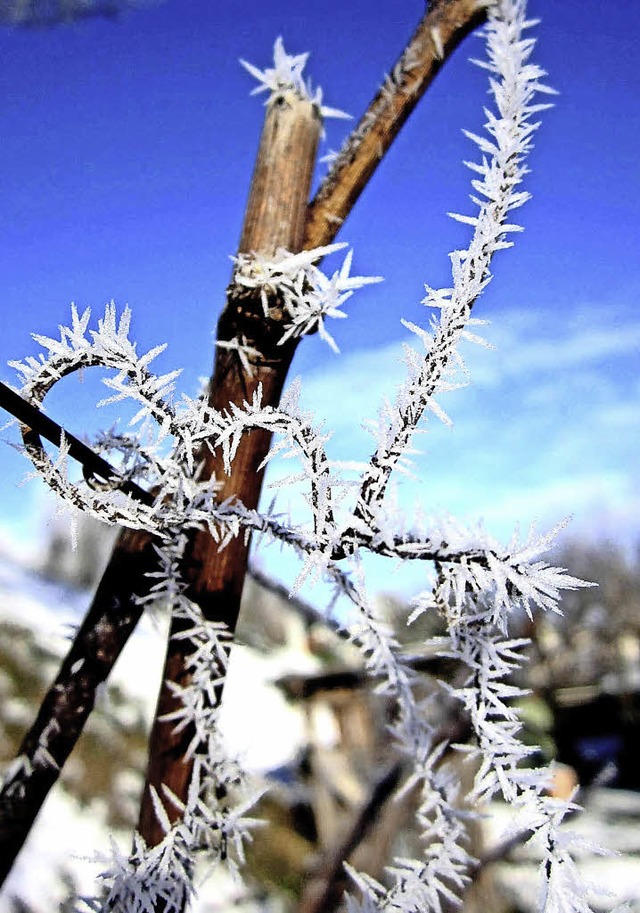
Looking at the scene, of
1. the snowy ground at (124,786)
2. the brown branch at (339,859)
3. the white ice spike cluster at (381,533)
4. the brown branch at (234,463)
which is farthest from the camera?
the snowy ground at (124,786)

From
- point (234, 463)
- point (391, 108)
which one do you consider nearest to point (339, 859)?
point (234, 463)

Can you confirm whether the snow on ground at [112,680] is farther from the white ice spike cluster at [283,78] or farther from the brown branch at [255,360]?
the white ice spike cluster at [283,78]

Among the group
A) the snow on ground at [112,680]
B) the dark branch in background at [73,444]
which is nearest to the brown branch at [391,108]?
the dark branch in background at [73,444]

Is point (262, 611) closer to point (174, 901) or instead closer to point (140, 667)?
point (140, 667)

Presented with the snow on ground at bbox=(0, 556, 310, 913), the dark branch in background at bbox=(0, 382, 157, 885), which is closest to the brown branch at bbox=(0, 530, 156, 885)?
the dark branch in background at bbox=(0, 382, 157, 885)

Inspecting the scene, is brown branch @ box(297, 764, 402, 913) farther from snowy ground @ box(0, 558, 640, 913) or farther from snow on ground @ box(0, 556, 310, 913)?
snow on ground @ box(0, 556, 310, 913)

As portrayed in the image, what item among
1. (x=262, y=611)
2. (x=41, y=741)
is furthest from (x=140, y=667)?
(x=262, y=611)

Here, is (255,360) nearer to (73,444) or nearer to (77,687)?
(73,444)
